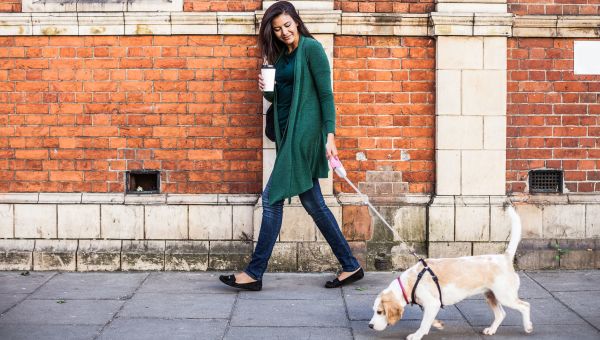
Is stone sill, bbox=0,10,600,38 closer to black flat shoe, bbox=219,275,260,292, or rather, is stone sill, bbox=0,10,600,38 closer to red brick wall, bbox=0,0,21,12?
red brick wall, bbox=0,0,21,12

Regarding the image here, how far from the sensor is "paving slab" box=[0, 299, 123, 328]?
556 cm

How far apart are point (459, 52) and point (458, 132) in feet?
2.28

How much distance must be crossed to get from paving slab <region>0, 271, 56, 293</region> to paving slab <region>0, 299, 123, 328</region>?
1.29 ft

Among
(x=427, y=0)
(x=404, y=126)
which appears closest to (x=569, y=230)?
(x=404, y=126)

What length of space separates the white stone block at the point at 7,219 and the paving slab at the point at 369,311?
3.10 metres

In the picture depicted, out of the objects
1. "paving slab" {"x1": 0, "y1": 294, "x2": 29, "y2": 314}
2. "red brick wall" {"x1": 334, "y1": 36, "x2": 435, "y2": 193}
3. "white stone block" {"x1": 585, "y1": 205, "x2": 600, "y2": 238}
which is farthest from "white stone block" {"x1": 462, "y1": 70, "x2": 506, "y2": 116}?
"paving slab" {"x1": 0, "y1": 294, "x2": 29, "y2": 314}

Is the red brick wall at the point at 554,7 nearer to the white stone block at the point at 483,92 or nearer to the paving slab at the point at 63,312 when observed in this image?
the white stone block at the point at 483,92

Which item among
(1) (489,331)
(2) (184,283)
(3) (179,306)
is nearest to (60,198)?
(2) (184,283)

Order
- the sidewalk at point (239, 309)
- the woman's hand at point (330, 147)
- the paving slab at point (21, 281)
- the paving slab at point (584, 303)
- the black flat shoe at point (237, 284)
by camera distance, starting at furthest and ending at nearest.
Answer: the paving slab at point (21, 281), the black flat shoe at point (237, 284), the woman's hand at point (330, 147), the paving slab at point (584, 303), the sidewalk at point (239, 309)

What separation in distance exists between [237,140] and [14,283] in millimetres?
2211

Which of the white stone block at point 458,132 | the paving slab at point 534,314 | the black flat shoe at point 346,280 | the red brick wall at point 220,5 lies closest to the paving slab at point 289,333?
the paving slab at point 534,314

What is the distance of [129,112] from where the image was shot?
721cm

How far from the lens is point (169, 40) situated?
7.17 metres

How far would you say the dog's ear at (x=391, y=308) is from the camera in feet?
16.0
